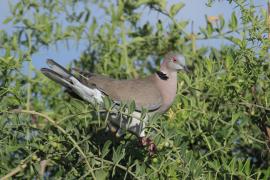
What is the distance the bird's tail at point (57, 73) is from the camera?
3.58m

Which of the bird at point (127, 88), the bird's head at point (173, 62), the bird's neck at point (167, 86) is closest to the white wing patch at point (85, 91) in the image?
the bird at point (127, 88)

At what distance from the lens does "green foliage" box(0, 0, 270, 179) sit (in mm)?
2969

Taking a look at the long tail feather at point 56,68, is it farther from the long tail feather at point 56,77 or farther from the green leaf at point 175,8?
the green leaf at point 175,8

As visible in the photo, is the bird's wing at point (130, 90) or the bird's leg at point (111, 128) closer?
the bird's leg at point (111, 128)

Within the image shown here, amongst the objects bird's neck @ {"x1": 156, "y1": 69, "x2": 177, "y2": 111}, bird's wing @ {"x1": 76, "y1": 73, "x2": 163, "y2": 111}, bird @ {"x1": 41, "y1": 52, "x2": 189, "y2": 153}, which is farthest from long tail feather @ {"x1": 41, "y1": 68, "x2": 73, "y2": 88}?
bird's neck @ {"x1": 156, "y1": 69, "x2": 177, "y2": 111}

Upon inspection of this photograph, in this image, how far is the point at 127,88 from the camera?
13.0 ft

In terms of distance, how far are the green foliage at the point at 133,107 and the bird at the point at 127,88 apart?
8cm

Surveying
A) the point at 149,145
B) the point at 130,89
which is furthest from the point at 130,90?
the point at 149,145

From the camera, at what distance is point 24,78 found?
A: 410 cm

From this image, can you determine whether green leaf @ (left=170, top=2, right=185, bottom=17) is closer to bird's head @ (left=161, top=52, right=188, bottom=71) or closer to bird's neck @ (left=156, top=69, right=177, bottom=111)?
bird's head @ (left=161, top=52, right=188, bottom=71)

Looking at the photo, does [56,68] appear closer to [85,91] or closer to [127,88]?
[85,91]

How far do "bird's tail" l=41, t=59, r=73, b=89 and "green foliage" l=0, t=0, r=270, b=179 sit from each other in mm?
117

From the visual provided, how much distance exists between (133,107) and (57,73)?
0.96 meters

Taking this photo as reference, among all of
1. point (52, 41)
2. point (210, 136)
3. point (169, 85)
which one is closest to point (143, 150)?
point (210, 136)
